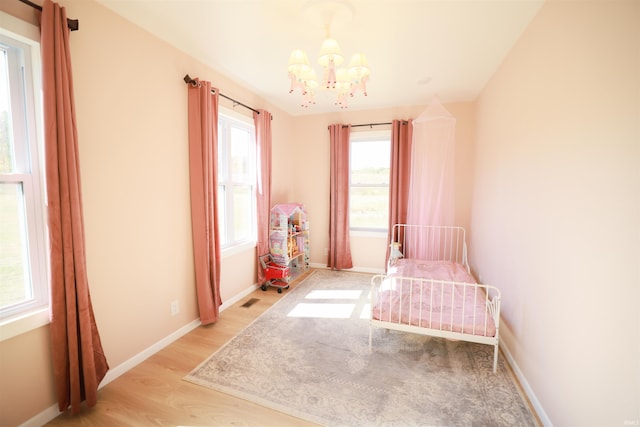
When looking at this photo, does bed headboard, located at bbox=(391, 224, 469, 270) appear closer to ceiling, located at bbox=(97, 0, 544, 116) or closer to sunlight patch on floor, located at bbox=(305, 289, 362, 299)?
sunlight patch on floor, located at bbox=(305, 289, 362, 299)

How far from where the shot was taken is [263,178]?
354 cm

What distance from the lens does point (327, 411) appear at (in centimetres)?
163

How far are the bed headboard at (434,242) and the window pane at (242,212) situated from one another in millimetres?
2092

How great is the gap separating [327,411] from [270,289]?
2126 mm

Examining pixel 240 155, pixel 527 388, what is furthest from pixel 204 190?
pixel 527 388

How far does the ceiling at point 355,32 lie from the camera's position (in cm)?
179

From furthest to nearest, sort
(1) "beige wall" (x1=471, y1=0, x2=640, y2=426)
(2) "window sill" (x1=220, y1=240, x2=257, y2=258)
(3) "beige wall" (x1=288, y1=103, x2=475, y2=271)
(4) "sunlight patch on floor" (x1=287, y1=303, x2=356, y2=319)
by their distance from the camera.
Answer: (3) "beige wall" (x1=288, y1=103, x2=475, y2=271) → (2) "window sill" (x1=220, y1=240, x2=257, y2=258) → (4) "sunlight patch on floor" (x1=287, y1=303, x2=356, y2=319) → (1) "beige wall" (x1=471, y1=0, x2=640, y2=426)

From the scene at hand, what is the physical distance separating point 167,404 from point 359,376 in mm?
1294

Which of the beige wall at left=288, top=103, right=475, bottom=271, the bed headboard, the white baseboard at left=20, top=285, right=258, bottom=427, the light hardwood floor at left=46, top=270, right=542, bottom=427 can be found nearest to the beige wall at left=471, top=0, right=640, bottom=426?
the light hardwood floor at left=46, top=270, right=542, bottom=427

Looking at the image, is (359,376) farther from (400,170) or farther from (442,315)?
(400,170)

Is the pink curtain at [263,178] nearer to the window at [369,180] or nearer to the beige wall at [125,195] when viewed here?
the beige wall at [125,195]

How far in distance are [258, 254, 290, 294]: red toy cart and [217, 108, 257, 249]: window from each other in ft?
1.20

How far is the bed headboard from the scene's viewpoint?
3.63 metres

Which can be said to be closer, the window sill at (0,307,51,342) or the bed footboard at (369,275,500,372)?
the window sill at (0,307,51,342)
